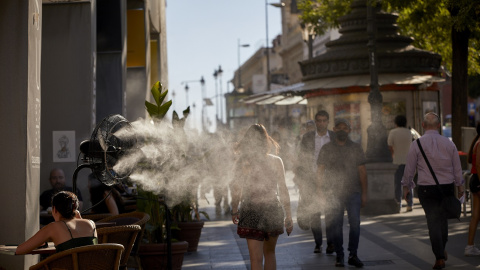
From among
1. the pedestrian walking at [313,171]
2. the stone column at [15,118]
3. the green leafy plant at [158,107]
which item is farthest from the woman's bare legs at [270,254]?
the pedestrian walking at [313,171]

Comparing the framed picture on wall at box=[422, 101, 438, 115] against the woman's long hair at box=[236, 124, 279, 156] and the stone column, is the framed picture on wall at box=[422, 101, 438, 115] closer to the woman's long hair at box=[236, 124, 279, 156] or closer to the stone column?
the woman's long hair at box=[236, 124, 279, 156]

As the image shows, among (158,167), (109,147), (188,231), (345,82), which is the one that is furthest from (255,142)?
(345,82)

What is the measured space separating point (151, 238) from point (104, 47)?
649 centimetres

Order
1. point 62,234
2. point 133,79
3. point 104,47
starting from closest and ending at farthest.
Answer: point 62,234
point 104,47
point 133,79

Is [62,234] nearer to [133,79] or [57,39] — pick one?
[57,39]

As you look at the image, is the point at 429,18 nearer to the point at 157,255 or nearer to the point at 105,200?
the point at 105,200

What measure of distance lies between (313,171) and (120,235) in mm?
6034

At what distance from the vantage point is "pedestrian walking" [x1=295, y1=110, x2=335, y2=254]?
12383mm

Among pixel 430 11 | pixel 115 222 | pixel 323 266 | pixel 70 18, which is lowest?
pixel 323 266

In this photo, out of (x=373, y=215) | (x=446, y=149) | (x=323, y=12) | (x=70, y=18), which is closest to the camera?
(x=446, y=149)

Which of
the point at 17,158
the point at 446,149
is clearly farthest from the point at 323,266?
the point at 17,158

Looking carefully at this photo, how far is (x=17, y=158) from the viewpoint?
8125mm

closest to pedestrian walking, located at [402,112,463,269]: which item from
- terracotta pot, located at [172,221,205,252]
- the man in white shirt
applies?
terracotta pot, located at [172,221,205,252]

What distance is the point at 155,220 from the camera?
10.9 metres
